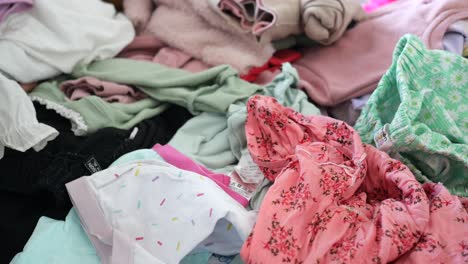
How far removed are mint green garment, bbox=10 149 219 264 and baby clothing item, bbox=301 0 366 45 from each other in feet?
1.91

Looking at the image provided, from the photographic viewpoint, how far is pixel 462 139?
746 mm

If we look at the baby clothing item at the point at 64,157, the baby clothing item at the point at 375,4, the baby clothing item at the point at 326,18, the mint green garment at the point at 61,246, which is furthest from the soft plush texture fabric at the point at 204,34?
the mint green garment at the point at 61,246

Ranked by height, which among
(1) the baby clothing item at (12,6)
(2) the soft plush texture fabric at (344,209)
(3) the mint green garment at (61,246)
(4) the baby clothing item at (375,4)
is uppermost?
(1) the baby clothing item at (12,6)

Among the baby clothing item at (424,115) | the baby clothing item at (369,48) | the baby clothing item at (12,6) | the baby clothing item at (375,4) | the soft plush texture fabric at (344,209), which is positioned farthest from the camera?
the baby clothing item at (375,4)

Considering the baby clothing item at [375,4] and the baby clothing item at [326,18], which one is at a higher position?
the baby clothing item at [326,18]

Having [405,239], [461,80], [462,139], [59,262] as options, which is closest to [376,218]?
[405,239]

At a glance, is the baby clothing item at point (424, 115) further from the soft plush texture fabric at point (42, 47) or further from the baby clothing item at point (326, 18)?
the soft plush texture fabric at point (42, 47)

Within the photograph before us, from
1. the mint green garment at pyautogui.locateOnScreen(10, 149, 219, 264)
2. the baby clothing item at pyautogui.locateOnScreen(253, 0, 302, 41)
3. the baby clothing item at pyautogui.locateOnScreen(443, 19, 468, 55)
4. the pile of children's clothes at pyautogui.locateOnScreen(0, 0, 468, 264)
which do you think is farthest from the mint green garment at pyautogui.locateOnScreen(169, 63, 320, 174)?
the baby clothing item at pyautogui.locateOnScreen(443, 19, 468, 55)

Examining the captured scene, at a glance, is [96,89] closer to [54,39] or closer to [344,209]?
[54,39]

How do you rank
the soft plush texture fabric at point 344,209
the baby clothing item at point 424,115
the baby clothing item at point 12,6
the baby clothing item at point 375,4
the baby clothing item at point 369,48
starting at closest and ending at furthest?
the soft plush texture fabric at point 344,209 → the baby clothing item at point 424,115 → the baby clothing item at point 12,6 → the baby clothing item at point 369,48 → the baby clothing item at point 375,4

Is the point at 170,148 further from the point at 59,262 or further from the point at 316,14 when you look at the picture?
the point at 316,14

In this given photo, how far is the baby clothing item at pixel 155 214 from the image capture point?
0.63 meters

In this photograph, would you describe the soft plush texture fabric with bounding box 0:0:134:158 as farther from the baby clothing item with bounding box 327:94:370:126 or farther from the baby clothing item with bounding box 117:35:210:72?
the baby clothing item with bounding box 327:94:370:126

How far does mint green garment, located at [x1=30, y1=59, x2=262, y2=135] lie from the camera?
2.87 ft
